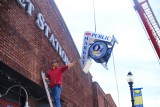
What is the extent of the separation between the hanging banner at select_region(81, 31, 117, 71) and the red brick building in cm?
165

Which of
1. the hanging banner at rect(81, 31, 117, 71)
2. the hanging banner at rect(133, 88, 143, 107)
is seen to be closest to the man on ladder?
the hanging banner at rect(81, 31, 117, 71)

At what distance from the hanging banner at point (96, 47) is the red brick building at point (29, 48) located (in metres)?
1.65

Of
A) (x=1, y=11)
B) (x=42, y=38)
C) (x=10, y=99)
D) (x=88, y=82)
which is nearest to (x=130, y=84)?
(x=88, y=82)

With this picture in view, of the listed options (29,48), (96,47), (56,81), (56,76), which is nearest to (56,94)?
(56,81)

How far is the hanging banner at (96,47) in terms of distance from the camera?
15.5 m

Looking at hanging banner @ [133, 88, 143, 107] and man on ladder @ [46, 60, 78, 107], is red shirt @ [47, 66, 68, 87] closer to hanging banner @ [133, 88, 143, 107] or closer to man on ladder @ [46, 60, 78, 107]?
man on ladder @ [46, 60, 78, 107]

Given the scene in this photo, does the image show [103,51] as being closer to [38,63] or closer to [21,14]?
[38,63]

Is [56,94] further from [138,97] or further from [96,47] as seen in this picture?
[138,97]

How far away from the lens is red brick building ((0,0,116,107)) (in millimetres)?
8289

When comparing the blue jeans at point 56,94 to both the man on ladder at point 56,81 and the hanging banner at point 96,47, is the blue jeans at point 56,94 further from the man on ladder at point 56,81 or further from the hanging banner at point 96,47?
the hanging banner at point 96,47

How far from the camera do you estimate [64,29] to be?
1454 cm

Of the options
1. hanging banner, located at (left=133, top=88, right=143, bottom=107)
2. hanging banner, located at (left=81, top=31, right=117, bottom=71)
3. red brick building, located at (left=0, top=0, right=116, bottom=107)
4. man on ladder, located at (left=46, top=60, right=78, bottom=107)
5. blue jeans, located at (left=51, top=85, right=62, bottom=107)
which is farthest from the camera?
hanging banner, located at (left=133, top=88, right=143, bottom=107)

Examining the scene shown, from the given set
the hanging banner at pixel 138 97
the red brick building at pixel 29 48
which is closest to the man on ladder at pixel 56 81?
the red brick building at pixel 29 48

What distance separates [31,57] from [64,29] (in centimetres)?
510
